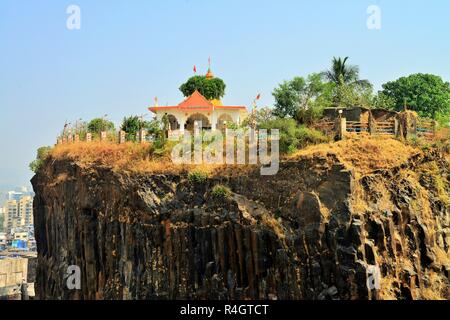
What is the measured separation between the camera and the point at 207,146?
1187 inches

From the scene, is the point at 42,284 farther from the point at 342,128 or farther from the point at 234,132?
the point at 342,128

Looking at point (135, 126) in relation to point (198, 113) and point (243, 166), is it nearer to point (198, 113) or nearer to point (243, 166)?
point (198, 113)

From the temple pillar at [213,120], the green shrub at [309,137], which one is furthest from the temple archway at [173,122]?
the green shrub at [309,137]

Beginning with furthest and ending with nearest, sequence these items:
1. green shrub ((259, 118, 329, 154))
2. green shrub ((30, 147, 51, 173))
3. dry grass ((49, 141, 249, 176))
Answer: green shrub ((30, 147, 51, 173)) < dry grass ((49, 141, 249, 176)) < green shrub ((259, 118, 329, 154))

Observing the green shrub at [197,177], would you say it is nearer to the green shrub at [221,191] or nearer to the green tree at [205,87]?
the green shrub at [221,191]

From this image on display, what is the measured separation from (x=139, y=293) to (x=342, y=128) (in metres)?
10.6

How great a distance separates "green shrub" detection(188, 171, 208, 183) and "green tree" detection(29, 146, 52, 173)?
13.5m

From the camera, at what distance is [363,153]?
27.6 m

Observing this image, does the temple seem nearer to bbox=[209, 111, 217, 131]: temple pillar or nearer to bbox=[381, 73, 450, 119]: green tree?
bbox=[209, 111, 217, 131]: temple pillar

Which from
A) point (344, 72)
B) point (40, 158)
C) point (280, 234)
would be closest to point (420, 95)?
point (344, 72)

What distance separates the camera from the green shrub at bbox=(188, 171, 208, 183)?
93.5 feet

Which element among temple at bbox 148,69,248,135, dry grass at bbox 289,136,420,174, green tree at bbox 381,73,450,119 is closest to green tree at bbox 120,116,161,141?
temple at bbox 148,69,248,135

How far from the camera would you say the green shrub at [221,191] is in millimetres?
27578

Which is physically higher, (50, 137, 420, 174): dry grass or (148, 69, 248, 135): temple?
(148, 69, 248, 135): temple
